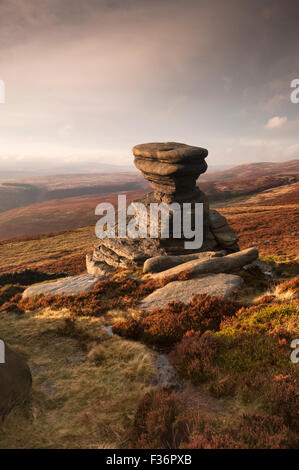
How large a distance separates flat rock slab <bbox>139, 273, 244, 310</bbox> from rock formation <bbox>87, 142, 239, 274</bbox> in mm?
7338

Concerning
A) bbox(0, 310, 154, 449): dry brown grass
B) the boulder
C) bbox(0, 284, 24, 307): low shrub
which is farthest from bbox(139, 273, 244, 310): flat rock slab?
bbox(0, 284, 24, 307): low shrub

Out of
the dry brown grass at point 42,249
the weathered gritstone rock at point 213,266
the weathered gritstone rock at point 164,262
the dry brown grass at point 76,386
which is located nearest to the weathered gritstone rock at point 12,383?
the dry brown grass at point 76,386

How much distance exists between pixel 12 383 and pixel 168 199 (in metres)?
19.8

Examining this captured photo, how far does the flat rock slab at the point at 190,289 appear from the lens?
12773mm

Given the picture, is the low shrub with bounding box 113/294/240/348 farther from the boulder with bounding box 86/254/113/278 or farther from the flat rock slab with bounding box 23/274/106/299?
the boulder with bounding box 86/254/113/278

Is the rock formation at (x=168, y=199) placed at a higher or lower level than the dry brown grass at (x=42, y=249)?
higher

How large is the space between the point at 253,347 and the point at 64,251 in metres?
45.6

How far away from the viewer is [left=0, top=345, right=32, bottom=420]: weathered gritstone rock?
6.11 metres

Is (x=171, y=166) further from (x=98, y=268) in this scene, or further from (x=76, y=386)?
(x=76, y=386)

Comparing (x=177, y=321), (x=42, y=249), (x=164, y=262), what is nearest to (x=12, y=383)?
(x=177, y=321)

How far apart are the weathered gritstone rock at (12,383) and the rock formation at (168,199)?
15.1 meters

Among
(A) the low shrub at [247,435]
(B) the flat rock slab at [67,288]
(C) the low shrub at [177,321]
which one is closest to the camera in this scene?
(A) the low shrub at [247,435]

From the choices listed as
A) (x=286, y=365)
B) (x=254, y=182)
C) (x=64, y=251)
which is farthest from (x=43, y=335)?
(x=254, y=182)

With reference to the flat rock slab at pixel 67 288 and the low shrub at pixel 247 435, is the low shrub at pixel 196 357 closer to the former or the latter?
the low shrub at pixel 247 435
